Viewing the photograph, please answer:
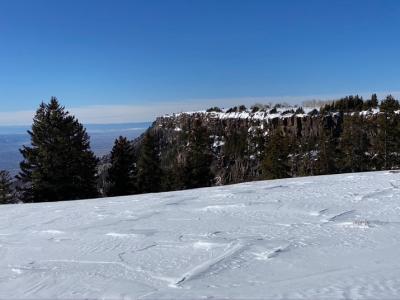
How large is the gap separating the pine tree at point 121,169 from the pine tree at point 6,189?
942 centimetres

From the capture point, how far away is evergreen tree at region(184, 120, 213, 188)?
3462 cm

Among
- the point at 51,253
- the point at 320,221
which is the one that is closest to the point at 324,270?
the point at 320,221

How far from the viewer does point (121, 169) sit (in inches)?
1331

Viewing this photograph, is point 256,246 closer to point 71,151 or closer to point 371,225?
point 371,225

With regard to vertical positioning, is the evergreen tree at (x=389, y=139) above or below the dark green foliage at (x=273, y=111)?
below

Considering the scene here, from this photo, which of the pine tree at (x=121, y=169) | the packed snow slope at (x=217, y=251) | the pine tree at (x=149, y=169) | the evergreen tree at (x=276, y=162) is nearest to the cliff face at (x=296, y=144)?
the evergreen tree at (x=276, y=162)

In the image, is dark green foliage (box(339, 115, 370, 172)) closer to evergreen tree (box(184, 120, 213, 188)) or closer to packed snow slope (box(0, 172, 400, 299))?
evergreen tree (box(184, 120, 213, 188))

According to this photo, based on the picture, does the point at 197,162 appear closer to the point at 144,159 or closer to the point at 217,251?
the point at 144,159

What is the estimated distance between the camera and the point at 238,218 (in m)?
7.96

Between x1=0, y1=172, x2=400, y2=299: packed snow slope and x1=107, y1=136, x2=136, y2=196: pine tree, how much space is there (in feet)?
76.8

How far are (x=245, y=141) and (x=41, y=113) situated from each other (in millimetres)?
68146

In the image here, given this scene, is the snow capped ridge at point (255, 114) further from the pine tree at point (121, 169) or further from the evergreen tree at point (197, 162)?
the pine tree at point (121, 169)

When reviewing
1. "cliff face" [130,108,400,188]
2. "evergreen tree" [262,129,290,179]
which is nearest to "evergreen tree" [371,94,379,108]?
"cliff face" [130,108,400,188]

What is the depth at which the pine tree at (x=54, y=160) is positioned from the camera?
1043 inches
